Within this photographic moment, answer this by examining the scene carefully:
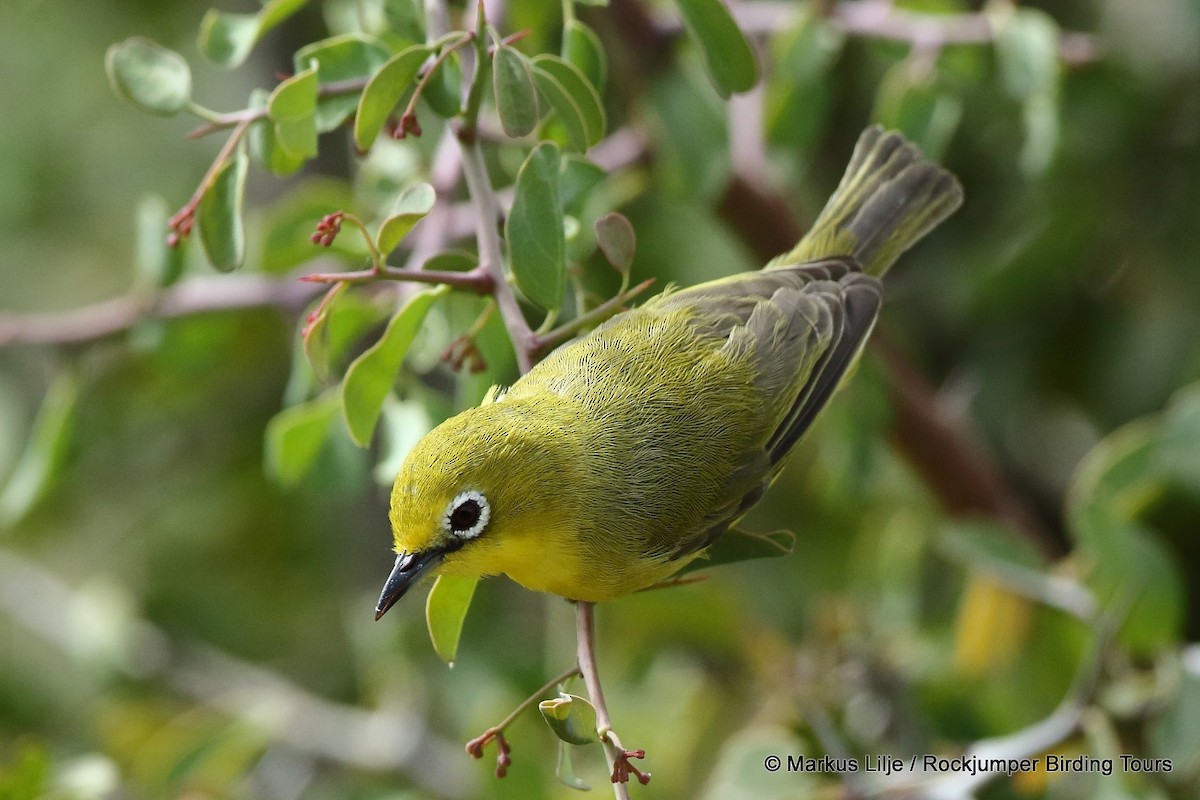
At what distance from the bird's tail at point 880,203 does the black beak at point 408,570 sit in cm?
95

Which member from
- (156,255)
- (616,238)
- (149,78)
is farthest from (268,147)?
(156,255)

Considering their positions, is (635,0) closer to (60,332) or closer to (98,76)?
(60,332)

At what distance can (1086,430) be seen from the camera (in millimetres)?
3041

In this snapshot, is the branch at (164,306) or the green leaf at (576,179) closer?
the green leaf at (576,179)

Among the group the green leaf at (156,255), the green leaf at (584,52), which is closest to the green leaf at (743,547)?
the green leaf at (584,52)

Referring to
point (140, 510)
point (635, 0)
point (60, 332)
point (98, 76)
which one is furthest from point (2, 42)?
point (635, 0)

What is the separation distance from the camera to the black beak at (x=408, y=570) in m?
1.50

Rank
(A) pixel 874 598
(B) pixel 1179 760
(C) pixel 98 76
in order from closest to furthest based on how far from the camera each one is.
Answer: (B) pixel 1179 760 → (A) pixel 874 598 → (C) pixel 98 76

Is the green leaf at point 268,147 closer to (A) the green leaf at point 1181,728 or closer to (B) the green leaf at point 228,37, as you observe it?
(B) the green leaf at point 228,37

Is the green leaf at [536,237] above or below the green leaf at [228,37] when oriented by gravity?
below

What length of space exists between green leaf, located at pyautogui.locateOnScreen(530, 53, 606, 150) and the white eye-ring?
460mm

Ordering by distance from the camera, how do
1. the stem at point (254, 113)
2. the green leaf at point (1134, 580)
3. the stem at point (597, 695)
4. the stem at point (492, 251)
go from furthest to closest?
the green leaf at point (1134, 580) → the stem at point (254, 113) → the stem at point (492, 251) → the stem at point (597, 695)

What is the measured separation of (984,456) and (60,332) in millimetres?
1975

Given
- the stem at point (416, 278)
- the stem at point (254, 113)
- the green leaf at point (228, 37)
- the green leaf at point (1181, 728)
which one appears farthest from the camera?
the green leaf at point (1181, 728)
